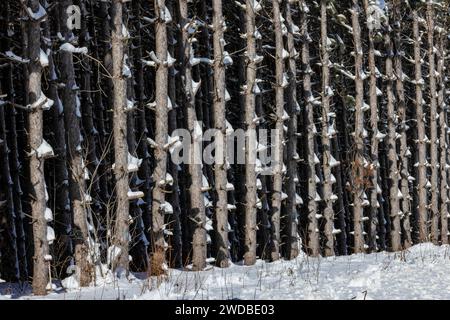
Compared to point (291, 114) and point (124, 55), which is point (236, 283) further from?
point (291, 114)

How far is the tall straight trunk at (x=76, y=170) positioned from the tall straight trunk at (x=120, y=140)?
695 mm

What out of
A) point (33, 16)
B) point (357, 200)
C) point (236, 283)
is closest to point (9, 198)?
point (33, 16)

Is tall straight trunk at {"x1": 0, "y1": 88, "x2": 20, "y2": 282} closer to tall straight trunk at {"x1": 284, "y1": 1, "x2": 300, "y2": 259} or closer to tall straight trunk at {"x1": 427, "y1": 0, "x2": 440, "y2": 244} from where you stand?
tall straight trunk at {"x1": 284, "y1": 1, "x2": 300, "y2": 259}

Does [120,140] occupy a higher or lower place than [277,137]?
lower

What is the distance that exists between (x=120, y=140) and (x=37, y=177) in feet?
7.07

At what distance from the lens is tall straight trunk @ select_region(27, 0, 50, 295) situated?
9242 mm

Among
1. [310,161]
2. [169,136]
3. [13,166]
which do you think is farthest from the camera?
[310,161]

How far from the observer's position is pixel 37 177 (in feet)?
30.4

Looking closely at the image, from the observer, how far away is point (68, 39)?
1105cm

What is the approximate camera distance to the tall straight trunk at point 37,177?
924cm

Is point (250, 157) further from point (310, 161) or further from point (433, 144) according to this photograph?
point (433, 144)

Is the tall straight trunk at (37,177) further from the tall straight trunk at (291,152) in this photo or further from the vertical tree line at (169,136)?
the tall straight trunk at (291,152)

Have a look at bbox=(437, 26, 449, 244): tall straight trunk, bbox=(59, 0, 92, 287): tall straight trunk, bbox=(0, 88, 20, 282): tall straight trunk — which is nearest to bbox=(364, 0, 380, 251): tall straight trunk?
bbox=(437, 26, 449, 244): tall straight trunk

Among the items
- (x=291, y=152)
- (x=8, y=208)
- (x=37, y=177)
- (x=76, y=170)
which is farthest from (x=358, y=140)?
(x=37, y=177)
